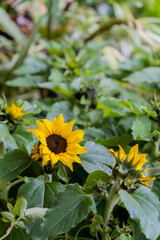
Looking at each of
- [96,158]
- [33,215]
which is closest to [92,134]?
[96,158]

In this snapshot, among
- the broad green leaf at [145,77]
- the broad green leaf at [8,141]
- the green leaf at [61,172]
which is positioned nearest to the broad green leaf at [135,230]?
the green leaf at [61,172]

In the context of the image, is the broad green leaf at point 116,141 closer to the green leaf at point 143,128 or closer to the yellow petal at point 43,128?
the green leaf at point 143,128

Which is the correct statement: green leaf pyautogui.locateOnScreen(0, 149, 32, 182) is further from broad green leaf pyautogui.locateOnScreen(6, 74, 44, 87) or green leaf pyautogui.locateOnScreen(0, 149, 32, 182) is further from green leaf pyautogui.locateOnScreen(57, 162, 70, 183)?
broad green leaf pyautogui.locateOnScreen(6, 74, 44, 87)

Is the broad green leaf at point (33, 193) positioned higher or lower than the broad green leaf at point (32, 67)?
higher

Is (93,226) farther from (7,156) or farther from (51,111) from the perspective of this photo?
(51,111)

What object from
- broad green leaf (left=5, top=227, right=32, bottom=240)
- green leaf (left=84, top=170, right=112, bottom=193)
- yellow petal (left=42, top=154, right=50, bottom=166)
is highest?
yellow petal (left=42, top=154, right=50, bottom=166)

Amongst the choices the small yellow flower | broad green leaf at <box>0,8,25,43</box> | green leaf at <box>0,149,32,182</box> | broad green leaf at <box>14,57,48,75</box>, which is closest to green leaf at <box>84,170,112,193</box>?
green leaf at <box>0,149,32,182</box>

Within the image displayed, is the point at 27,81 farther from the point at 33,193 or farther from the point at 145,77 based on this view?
the point at 33,193
